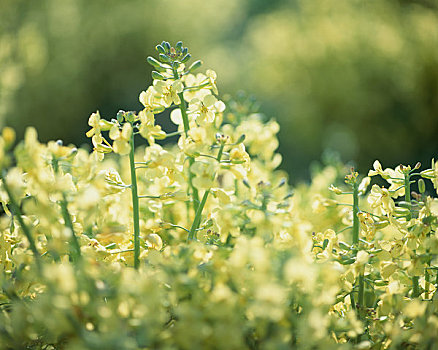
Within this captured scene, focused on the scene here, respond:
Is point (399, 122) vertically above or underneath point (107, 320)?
underneath

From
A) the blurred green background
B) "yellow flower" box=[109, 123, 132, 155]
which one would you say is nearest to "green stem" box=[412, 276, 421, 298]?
"yellow flower" box=[109, 123, 132, 155]

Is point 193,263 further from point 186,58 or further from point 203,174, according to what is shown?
point 186,58

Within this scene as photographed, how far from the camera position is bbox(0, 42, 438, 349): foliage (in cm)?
41

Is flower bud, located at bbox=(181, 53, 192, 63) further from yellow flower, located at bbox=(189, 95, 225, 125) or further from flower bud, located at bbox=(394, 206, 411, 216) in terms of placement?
flower bud, located at bbox=(394, 206, 411, 216)

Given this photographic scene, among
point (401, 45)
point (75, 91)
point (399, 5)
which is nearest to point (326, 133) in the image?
point (401, 45)

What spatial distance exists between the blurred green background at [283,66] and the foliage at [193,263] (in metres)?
1.90

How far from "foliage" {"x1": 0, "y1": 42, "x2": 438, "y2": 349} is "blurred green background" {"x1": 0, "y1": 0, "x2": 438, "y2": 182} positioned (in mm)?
1896

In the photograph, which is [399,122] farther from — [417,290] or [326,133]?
[417,290]

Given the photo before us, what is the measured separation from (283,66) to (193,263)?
323 centimetres

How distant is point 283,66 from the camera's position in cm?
351

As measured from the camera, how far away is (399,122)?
10.1 feet

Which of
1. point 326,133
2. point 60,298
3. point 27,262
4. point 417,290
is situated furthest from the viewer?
point 326,133

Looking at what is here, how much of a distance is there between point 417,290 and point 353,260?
0.37 feet

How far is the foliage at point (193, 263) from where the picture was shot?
41cm
